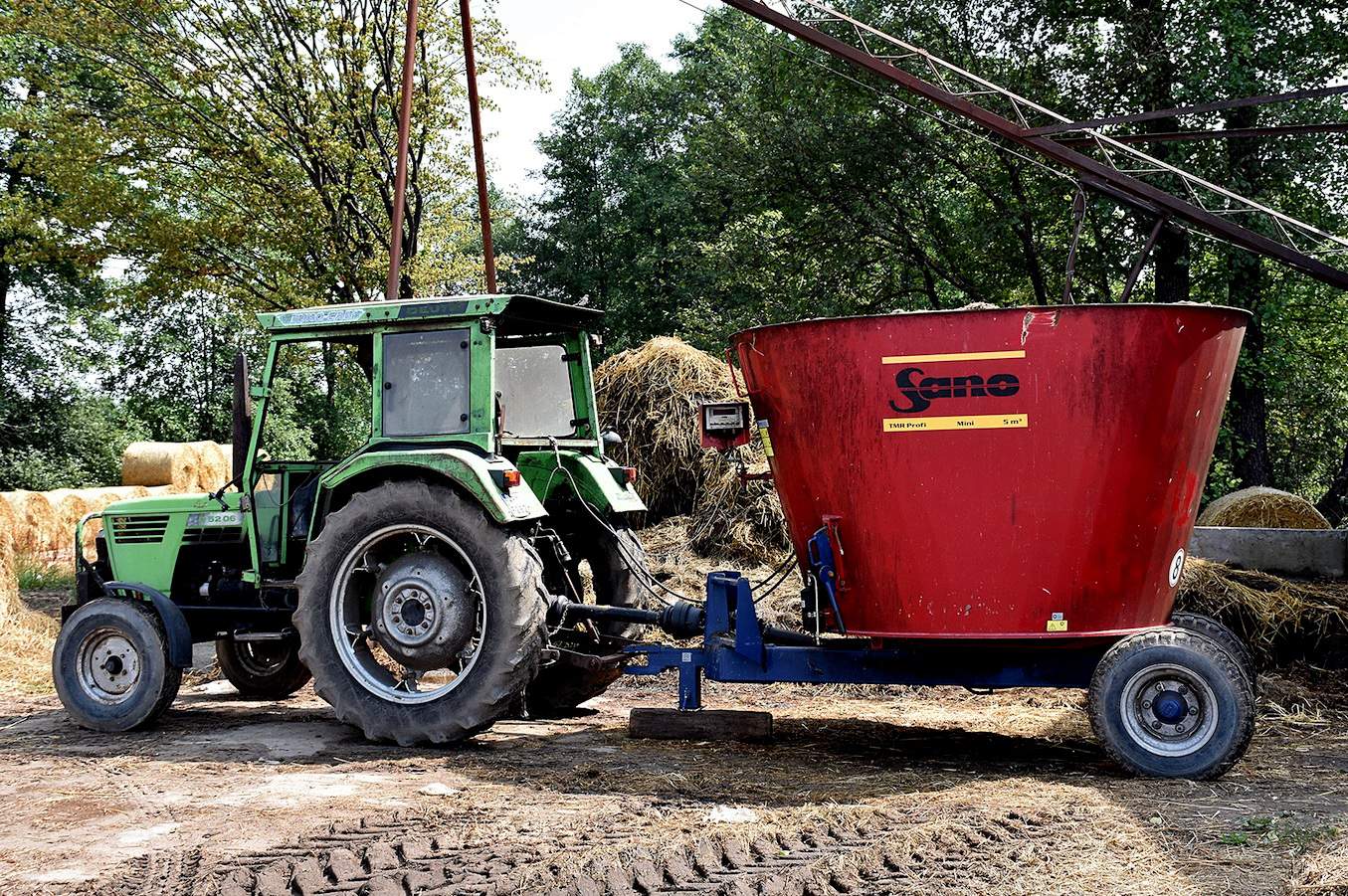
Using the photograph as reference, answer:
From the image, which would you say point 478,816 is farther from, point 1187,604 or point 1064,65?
point 1064,65

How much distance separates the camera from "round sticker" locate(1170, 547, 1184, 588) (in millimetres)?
6109

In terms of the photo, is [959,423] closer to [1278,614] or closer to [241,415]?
[1278,614]

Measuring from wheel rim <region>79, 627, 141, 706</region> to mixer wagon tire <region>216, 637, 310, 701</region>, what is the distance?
3.88ft

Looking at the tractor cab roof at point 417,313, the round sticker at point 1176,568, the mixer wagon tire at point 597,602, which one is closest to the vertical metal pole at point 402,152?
the tractor cab roof at point 417,313

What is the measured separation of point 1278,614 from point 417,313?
5897 mm

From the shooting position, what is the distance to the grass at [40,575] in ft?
50.1

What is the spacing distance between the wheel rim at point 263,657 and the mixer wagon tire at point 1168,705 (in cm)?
549

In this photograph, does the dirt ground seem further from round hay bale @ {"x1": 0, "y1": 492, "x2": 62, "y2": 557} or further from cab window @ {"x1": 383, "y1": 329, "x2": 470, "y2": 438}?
round hay bale @ {"x1": 0, "y1": 492, "x2": 62, "y2": 557}

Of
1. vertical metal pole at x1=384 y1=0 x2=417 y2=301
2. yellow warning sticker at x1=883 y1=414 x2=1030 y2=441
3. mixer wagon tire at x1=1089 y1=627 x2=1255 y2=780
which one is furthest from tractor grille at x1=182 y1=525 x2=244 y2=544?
mixer wagon tire at x1=1089 y1=627 x2=1255 y2=780

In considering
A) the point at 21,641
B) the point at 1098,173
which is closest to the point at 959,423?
the point at 1098,173

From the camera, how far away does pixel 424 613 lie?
6.77 m

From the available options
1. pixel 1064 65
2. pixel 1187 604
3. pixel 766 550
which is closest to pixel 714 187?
pixel 1064 65

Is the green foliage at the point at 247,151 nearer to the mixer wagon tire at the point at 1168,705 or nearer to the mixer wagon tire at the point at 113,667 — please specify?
the mixer wagon tire at the point at 113,667

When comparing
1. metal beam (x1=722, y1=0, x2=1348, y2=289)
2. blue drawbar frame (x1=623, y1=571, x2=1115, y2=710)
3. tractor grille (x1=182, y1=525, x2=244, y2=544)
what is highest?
metal beam (x1=722, y1=0, x2=1348, y2=289)
